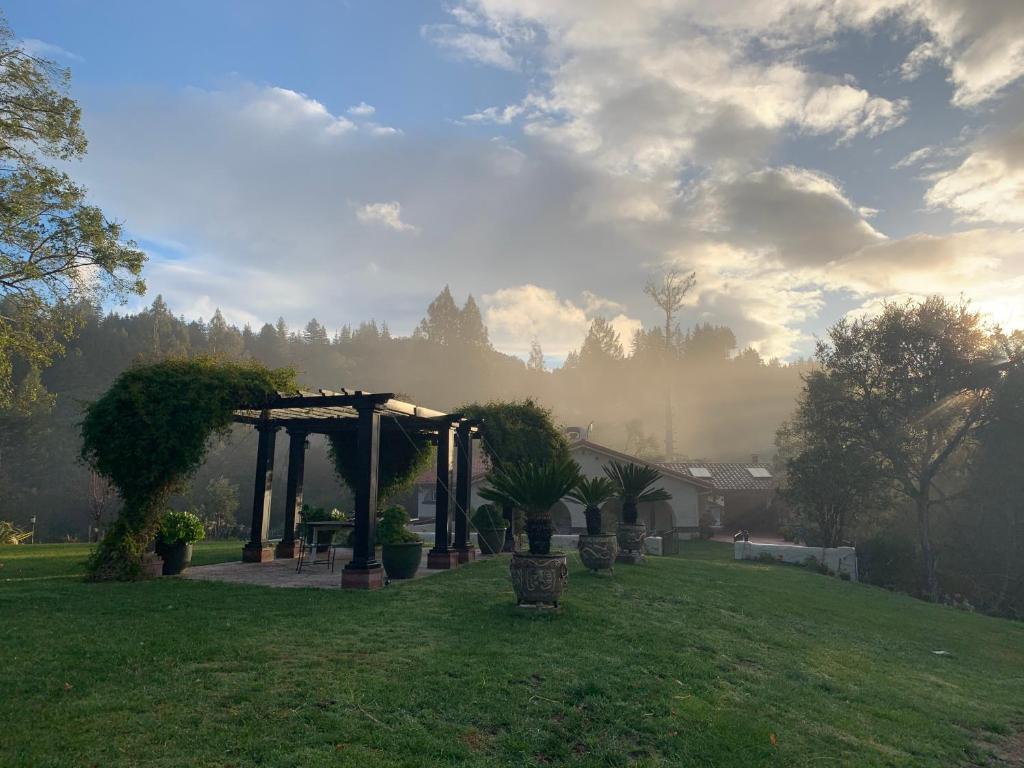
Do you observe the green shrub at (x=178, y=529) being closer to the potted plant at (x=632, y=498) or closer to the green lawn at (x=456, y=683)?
the green lawn at (x=456, y=683)

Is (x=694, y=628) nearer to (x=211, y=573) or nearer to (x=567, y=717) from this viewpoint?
(x=567, y=717)

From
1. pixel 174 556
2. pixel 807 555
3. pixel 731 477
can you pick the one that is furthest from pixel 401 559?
pixel 731 477

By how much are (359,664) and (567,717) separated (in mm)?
2259

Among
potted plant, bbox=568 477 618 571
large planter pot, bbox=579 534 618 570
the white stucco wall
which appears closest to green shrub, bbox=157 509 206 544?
potted plant, bbox=568 477 618 571

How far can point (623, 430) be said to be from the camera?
311 ft

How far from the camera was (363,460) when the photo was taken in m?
11.5

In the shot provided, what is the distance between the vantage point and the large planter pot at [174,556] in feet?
39.3

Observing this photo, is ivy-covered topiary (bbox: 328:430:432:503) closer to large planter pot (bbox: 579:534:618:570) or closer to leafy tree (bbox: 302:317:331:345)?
large planter pot (bbox: 579:534:618:570)

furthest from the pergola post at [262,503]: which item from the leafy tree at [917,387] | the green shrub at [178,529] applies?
the leafy tree at [917,387]

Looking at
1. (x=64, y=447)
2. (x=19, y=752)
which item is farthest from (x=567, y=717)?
(x=64, y=447)

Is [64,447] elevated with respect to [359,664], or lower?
elevated

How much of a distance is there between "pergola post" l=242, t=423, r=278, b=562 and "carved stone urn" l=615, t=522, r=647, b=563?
9.10 metres

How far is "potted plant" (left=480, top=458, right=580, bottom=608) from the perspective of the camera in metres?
9.05

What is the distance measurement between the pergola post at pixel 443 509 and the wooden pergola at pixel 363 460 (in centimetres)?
2
